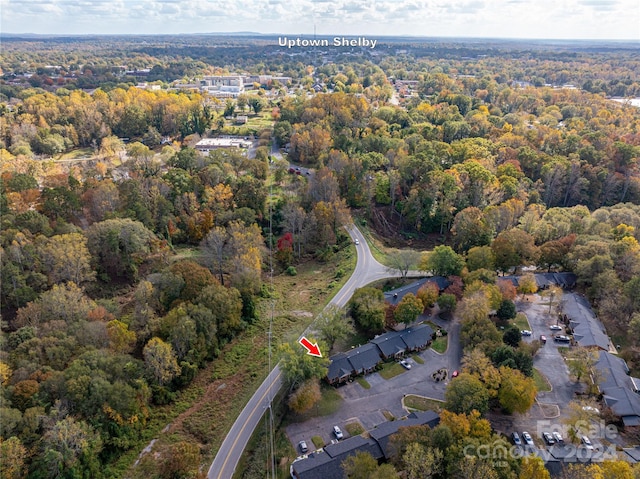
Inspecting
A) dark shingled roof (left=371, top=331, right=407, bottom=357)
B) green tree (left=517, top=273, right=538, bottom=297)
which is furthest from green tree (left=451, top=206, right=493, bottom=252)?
dark shingled roof (left=371, top=331, right=407, bottom=357)

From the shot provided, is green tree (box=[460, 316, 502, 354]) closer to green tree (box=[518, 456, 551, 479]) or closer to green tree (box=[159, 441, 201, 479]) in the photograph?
green tree (box=[518, 456, 551, 479])

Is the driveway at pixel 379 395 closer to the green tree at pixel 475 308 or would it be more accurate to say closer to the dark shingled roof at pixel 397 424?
the dark shingled roof at pixel 397 424

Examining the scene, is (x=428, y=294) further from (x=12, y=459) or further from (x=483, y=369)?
(x=12, y=459)

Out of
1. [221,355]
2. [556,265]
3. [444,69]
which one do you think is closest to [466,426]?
[221,355]

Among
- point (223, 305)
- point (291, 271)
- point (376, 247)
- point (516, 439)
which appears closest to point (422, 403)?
point (516, 439)

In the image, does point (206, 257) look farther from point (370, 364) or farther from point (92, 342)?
point (370, 364)

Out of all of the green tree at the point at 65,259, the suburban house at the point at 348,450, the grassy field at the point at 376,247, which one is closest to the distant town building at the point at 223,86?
the grassy field at the point at 376,247
